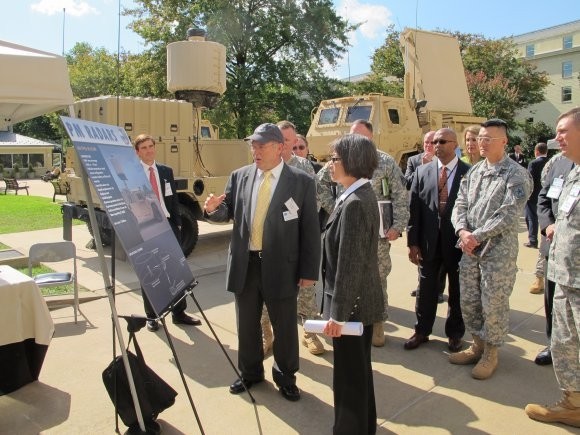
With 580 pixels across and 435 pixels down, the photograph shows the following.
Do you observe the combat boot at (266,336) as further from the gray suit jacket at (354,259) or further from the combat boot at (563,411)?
the combat boot at (563,411)

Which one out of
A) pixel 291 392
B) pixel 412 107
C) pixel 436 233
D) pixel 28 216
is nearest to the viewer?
pixel 291 392

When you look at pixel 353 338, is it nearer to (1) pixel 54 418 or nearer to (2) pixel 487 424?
(2) pixel 487 424

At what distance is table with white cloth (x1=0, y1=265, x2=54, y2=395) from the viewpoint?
3.18 m

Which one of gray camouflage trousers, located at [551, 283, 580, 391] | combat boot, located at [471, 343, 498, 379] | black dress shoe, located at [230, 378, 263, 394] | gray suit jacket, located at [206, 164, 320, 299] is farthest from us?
combat boot, located at [471, 343, 498, 379]

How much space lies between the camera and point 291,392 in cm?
317

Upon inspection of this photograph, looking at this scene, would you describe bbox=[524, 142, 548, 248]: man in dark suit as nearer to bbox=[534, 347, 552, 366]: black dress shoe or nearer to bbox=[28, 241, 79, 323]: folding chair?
bbox=[534, 347, 552, 366]: black dress shoe

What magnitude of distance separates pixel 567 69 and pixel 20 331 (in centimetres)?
5437

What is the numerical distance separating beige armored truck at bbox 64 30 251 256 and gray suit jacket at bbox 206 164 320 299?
3.70 m

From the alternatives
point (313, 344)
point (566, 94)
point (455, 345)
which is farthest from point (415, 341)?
point (566, 94)

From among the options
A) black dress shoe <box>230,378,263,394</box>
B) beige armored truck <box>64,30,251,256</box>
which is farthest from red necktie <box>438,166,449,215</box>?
beige armored truck <box>64,30,251,256</box>

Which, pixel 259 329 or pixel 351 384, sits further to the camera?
pixel 259 329

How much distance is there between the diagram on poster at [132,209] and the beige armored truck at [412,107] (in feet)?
26.8

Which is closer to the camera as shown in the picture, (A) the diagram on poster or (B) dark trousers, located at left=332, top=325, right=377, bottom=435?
(A) the diagram on poster

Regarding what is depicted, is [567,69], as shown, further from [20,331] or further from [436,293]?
[20,331]
